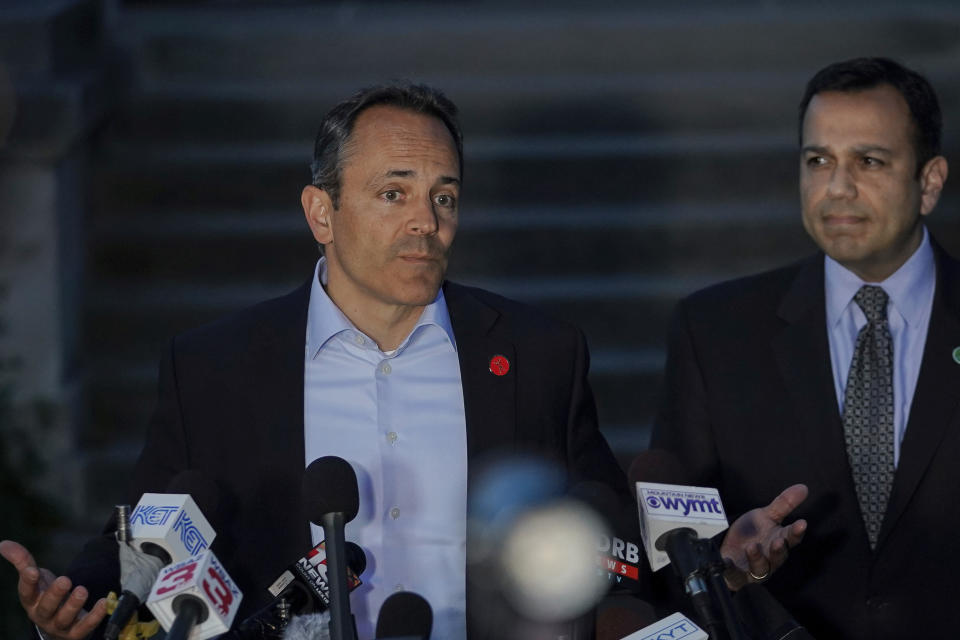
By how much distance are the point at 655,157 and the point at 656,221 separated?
1.27 ft

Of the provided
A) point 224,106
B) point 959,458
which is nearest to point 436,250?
point 959,458

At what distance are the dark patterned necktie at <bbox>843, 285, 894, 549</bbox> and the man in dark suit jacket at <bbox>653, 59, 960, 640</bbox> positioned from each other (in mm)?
10

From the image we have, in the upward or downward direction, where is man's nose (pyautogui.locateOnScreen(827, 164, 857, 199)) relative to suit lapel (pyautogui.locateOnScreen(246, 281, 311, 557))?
upward

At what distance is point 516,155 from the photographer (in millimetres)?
6688

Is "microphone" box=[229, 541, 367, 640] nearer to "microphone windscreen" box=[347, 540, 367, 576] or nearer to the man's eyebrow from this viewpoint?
"microphone windscreen" box=[347, 540, 367, 576]

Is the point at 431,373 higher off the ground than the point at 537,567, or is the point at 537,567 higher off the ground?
the point at 431,373

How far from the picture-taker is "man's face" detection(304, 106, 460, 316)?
3094 mm

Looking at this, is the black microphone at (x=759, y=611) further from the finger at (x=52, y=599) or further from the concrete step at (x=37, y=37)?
the concrete step at (x=37, y=37)

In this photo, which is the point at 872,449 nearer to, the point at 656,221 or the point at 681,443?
the point at 681,443

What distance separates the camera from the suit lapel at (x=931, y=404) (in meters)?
3.39

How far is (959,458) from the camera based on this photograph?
341 centimetres

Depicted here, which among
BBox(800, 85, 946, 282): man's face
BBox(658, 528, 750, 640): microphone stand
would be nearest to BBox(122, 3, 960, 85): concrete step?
BBox(800, 85, 946, 282): man's face

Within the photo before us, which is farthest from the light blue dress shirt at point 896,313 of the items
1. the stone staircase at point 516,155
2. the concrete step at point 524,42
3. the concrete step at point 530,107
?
the concrete step at point 524,42

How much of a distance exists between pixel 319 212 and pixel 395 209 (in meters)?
0.29
